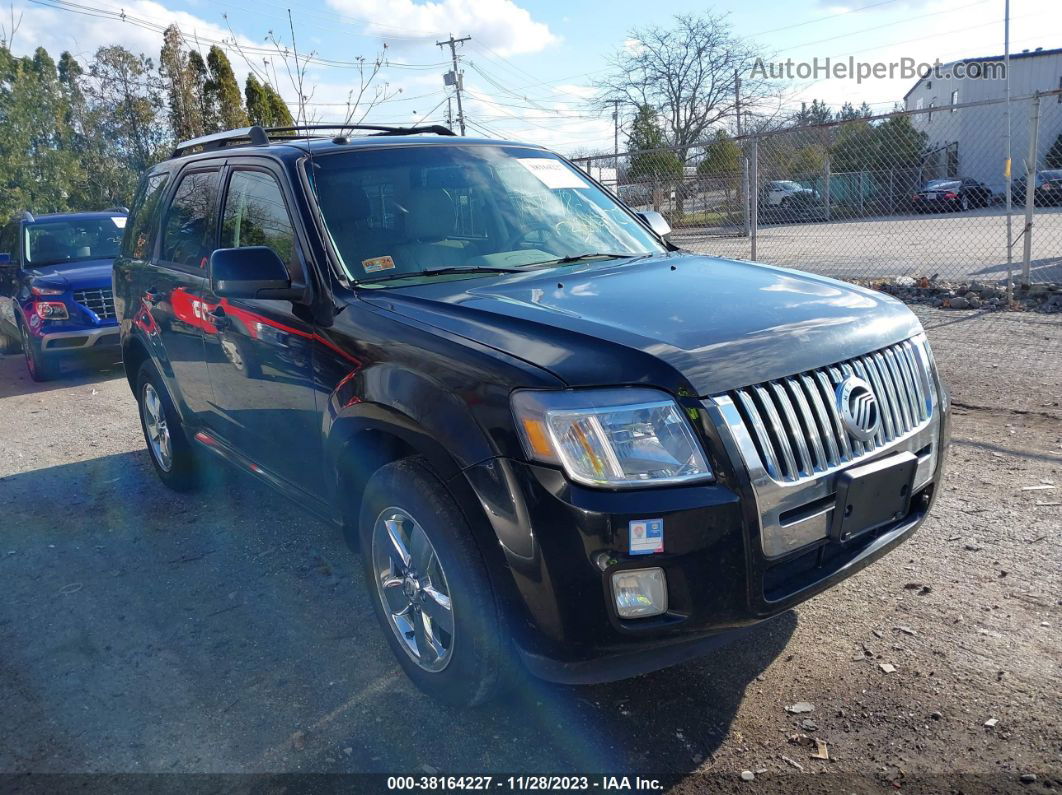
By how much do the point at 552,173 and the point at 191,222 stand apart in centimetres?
191

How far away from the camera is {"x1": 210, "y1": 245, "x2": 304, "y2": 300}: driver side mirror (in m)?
3.21

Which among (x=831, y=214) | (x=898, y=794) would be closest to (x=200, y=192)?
(x=898, y=794)

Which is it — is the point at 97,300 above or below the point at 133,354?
above

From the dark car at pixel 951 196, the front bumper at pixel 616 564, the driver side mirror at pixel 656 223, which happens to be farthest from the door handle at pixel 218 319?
the dark car at pixel 951 196

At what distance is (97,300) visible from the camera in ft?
29.9

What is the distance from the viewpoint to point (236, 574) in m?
4.10

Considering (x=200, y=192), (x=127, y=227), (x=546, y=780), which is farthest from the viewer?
(x=127, y=227)

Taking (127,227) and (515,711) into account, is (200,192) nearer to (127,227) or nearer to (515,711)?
(127,227)

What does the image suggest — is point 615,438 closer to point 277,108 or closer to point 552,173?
point 552,173

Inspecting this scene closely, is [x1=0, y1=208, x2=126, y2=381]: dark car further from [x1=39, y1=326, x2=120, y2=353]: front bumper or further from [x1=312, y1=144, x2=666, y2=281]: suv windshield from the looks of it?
[x1=312, y1=144, x2=666, y2=281]: suv windshield

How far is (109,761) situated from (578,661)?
63.9 inches

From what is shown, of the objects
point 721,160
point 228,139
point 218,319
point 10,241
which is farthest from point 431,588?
point 721,160

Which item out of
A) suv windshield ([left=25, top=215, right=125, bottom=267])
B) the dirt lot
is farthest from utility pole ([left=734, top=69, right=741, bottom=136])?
the dirt lot

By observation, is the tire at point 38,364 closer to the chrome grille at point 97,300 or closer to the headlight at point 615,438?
the chrome grille at point 97,300
